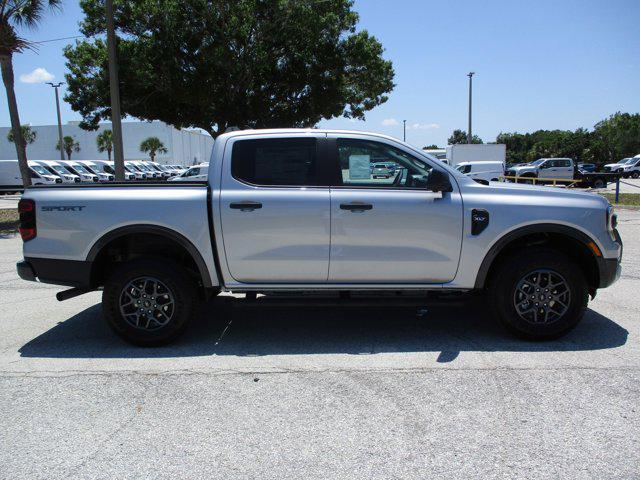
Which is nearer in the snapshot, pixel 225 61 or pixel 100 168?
pixel 225 61

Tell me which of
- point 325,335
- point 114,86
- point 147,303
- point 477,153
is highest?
point 114,86

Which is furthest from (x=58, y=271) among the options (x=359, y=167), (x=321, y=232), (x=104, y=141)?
(x=104, y=141)

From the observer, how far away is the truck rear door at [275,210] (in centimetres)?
470

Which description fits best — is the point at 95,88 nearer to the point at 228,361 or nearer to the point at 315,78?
the point at 315,78

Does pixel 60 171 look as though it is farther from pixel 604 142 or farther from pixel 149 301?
pixel 604 142

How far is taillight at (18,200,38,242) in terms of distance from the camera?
4836 millimetres

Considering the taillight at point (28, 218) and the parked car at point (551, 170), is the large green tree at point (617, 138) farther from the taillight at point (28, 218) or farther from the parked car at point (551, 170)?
the taillight at point (28, 218)

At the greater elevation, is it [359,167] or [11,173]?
[359,167]

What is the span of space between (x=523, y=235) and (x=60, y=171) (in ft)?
114

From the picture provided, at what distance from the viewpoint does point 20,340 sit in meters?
5.19

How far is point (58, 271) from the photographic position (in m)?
4.87

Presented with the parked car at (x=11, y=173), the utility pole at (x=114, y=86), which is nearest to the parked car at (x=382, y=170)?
the utility pole at (x=114, y=86)

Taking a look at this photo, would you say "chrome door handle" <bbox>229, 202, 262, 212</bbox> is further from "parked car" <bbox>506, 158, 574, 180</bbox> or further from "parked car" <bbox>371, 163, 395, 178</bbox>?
"parked car" <bbox>506, 158, 574, 180</bbox>

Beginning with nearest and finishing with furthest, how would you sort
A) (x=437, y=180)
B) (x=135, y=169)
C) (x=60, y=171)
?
(x=437, y=180) → (x=60, y=171) → (x=135, y=169)
